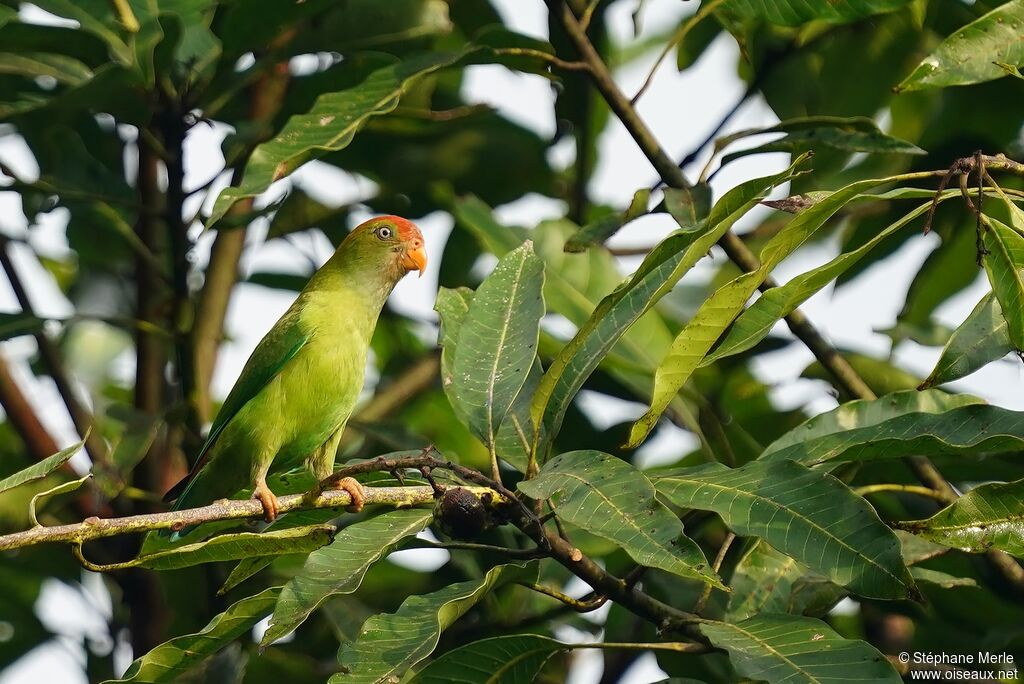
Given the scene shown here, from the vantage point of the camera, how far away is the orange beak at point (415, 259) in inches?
173

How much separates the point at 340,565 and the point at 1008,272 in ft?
4.40

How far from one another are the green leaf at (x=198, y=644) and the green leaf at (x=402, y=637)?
0.24 meters

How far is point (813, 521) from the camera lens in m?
2.16

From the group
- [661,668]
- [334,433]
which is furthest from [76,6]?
[661,668]

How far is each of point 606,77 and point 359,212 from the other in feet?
6.57

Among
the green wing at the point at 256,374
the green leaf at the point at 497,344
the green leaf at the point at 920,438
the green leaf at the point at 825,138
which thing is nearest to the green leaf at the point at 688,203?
the green leaf at the point at 825,138

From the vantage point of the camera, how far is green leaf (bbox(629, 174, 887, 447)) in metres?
2.13

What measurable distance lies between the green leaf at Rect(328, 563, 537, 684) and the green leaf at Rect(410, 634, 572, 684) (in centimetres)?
11

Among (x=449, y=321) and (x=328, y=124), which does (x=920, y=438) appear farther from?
(x=328, y=124)

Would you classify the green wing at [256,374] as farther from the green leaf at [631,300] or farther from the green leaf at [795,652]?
the green leaf at [795,652]

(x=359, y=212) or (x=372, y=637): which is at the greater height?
(x=359, y=212)

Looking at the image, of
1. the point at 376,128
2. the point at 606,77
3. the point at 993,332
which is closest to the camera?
the point at 993,332

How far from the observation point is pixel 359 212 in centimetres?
497

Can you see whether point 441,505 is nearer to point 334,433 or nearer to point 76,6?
point 334,433
